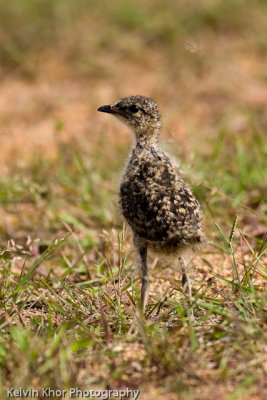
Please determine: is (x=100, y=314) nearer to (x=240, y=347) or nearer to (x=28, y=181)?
(x=240, y=347)

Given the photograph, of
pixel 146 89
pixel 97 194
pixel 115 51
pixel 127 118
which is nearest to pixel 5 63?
pixel 115 51

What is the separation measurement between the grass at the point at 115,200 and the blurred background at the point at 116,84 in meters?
0.03

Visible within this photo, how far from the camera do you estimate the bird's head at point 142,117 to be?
149 inches

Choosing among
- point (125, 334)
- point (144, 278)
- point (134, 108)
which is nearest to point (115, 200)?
point (134, 108)

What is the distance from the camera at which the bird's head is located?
3797mm

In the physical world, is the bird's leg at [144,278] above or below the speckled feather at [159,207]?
below

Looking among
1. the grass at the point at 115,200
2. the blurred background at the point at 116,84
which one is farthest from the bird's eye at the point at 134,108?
the blurred background at the point at 116,84

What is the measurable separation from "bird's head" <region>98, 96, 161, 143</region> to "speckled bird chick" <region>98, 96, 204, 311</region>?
122 mm

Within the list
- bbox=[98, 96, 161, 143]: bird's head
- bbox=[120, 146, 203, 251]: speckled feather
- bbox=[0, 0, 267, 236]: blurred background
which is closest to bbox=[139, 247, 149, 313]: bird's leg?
bbox=[120, 146, 203, 251]: speckled feather

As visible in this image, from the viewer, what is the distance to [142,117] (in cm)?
381

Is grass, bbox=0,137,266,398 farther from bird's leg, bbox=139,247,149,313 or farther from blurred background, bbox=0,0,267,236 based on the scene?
blurred background, bbox=0,0,267,236

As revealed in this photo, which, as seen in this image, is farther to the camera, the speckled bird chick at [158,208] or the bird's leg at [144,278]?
the bird's leg at [144,278]

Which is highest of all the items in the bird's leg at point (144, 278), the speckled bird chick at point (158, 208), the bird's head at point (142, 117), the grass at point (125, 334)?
the bird's head at point (142, 117)

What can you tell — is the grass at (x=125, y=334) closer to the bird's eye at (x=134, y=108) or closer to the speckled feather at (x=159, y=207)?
the speckled feather at (x=159, y=207)
